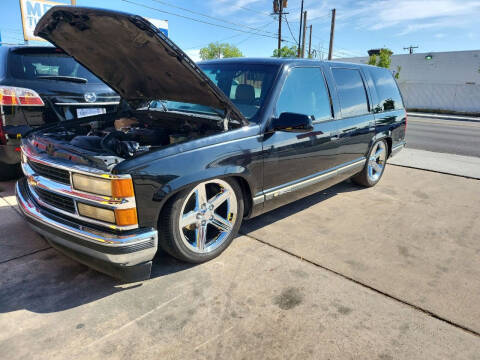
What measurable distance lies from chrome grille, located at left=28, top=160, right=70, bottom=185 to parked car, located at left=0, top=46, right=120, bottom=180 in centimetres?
161

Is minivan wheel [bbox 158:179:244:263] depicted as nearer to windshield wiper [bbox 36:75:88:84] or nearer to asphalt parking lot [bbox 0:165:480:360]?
asphalt parking lot [bbox 0:165:480:360]

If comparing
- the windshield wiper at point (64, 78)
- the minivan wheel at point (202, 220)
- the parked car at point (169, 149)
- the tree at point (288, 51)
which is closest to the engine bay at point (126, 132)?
the parked car at point (169, 149)

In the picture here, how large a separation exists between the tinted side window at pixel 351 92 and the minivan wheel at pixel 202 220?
6.44ft

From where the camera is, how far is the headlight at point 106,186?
2.17 meters

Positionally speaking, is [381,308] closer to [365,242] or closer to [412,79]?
[365,242]

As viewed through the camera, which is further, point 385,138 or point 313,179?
point 385,138

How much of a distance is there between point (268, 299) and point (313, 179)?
66.2 inches

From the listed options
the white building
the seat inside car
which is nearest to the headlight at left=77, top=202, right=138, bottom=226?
the seat inside car

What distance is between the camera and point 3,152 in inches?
154

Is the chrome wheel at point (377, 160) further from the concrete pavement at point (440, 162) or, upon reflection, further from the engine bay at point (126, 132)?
the engine bay at point (126, 132)

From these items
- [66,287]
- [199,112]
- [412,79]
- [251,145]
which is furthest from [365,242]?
[412,79]

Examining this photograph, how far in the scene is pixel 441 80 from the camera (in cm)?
3803

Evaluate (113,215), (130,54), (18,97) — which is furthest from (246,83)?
(18,97)

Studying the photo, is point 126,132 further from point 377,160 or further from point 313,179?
point 377,160
